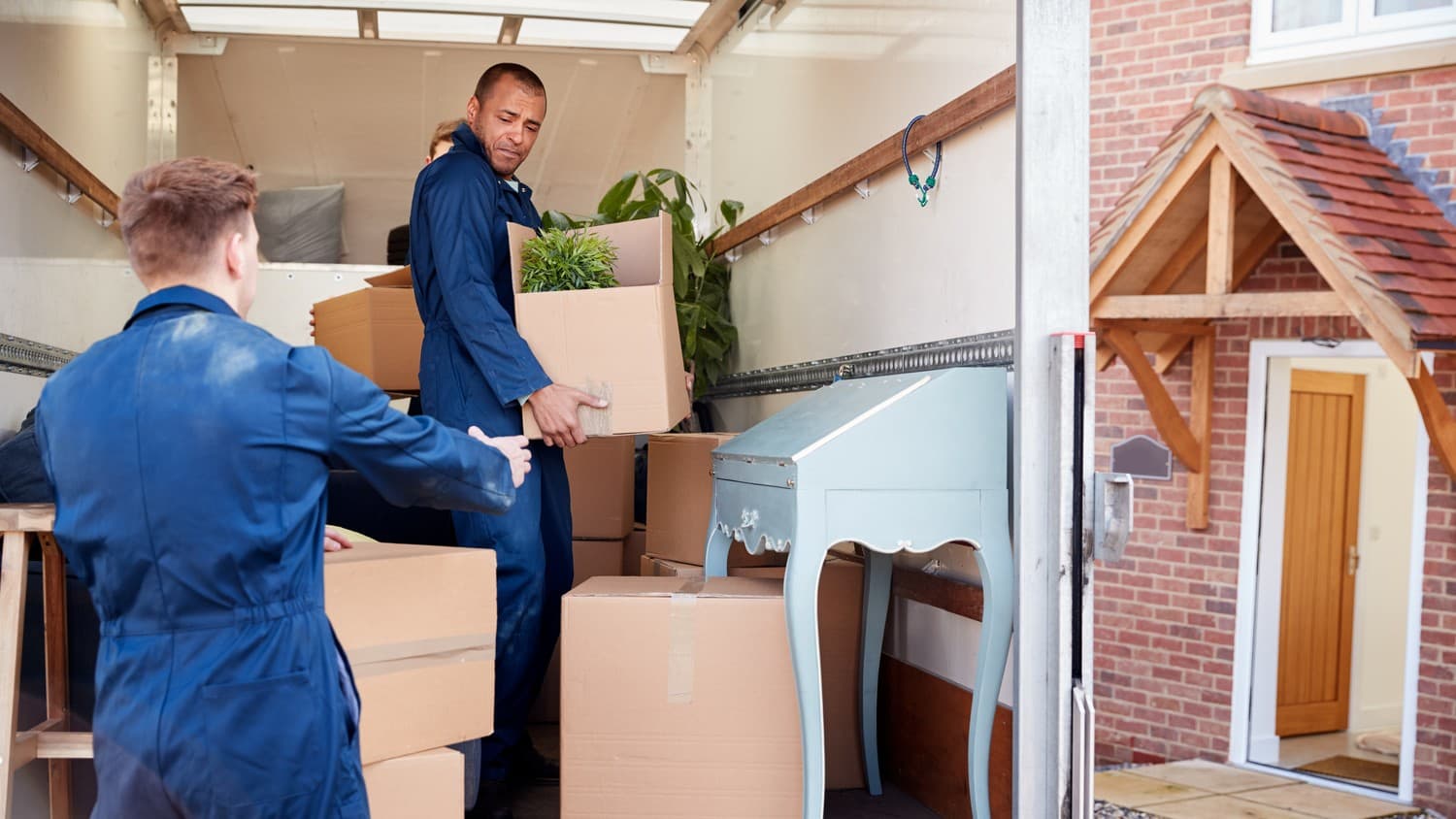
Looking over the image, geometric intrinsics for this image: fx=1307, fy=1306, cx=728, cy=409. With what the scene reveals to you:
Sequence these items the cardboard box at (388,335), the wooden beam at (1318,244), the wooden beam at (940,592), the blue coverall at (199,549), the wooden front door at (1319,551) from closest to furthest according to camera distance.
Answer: the blue coverall at (199,549) < the wooden beam at (940,592) < the cardboard box at (388,335) < the wooden beam at (1318,244) < the wooden front door at (1319,551)

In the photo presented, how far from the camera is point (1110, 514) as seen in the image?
2283 millimetres

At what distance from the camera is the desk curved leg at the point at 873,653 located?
124 inches

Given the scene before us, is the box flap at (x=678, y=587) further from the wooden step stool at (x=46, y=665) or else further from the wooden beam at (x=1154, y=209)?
the wooden beam at (x=1154, y=209)

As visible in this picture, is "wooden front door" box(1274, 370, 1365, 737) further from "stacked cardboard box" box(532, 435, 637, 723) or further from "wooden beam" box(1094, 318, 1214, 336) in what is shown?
"stacked cardboard box" box(532, 435, 637, 723)

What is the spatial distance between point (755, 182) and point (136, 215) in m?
3.11

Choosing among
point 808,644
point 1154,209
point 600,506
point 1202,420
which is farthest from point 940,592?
point 1202,420

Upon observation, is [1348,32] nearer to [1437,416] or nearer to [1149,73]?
[1149,73]

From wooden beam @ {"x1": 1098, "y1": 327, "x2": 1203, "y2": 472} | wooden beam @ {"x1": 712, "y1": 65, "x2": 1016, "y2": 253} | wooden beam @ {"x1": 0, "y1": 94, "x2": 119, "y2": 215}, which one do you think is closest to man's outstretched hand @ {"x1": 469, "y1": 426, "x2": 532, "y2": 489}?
wooden beam @ {"x1": 712, "y1": 65, "x2": 1016, "y2": 253}

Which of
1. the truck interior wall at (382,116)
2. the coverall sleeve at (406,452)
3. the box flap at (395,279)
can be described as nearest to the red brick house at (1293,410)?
the truck interior wall at (382,116)

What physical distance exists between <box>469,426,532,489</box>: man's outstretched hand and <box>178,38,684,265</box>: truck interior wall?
3599mm

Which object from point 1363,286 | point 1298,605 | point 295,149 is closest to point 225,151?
point 295,149

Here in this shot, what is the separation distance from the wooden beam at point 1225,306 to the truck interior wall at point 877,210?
8.17ft

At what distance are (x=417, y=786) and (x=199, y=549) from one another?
1.00 meters

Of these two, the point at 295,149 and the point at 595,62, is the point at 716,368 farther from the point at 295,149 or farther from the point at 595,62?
the point at 295,149
